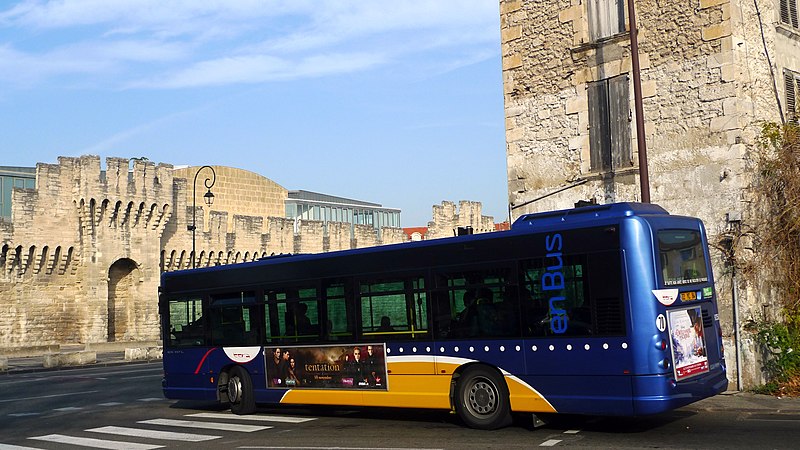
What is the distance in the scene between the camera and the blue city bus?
11.0 m

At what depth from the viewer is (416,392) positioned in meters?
13.2

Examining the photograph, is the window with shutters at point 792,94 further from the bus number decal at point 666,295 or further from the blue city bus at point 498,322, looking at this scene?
the bus number decal at point 666,295

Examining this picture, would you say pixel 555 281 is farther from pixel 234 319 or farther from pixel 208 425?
pixel 234 319

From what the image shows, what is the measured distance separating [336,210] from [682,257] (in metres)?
70.0

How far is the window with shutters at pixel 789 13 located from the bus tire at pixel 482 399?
9932 mm

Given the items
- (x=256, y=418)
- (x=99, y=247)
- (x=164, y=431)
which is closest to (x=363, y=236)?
(x=99, y=247)

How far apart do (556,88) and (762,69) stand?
3930mm

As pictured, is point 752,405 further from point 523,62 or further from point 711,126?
point 523,62

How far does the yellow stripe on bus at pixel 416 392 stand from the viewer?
11.9 meters

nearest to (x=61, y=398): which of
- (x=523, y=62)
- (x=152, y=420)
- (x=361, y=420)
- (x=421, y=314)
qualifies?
(x=152, y=420)

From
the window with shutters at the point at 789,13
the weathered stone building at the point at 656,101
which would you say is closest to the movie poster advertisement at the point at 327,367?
the weathered stone building at the point at 656,101

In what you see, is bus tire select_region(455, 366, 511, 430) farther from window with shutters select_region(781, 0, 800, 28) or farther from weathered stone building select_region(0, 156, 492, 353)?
weathered stone building select_region(0, 156, 492, 353)

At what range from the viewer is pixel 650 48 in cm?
1653

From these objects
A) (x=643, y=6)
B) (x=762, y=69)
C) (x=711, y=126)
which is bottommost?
(x=711, y=126)
